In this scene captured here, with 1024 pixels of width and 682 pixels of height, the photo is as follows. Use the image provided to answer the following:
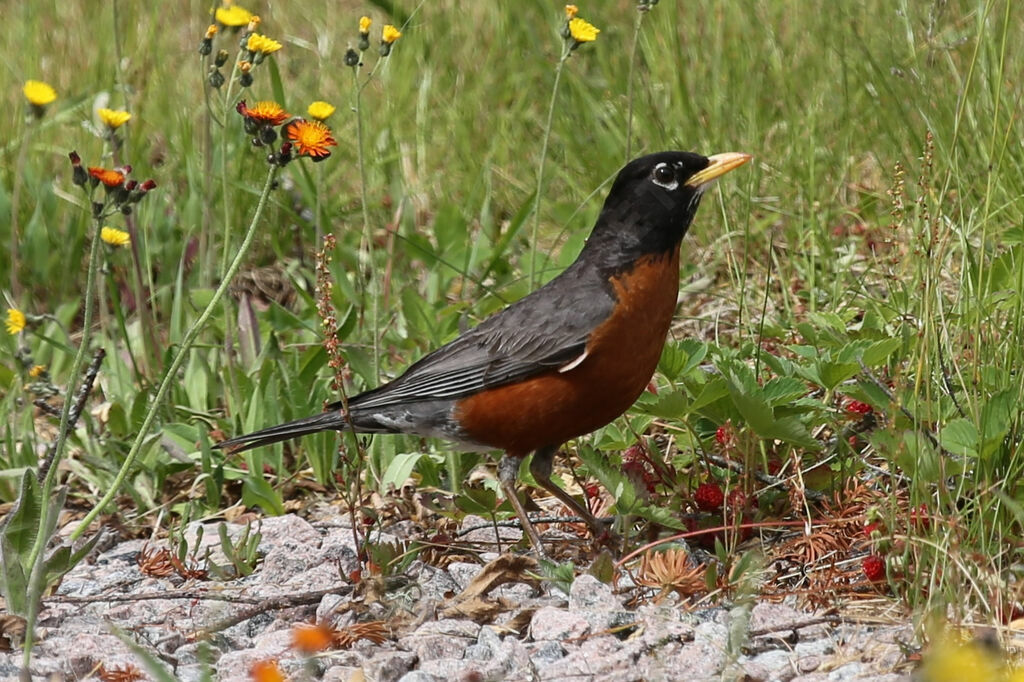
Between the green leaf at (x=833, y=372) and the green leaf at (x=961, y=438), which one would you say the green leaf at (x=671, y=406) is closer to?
the green leaf at (x=833, y=372)

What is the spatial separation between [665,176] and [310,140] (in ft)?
4.21

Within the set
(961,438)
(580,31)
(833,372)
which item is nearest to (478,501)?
(833,372)

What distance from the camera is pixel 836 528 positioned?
3539 mm

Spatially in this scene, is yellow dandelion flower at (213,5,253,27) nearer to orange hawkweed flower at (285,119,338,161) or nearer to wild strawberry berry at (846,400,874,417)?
orange hawkweed flower at (285,119,338,161)

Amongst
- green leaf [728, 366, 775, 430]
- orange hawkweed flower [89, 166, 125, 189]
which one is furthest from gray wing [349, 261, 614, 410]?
orange hawkweed flower [89, 166, 125, 189]

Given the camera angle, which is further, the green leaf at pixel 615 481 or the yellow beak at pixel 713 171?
the yellow beak at pixel 713 171

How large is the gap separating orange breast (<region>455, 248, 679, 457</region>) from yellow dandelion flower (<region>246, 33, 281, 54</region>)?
1.16 metres

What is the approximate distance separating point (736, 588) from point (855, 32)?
9.67ft

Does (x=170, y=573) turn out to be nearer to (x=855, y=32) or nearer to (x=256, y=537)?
(x=256, y=537)

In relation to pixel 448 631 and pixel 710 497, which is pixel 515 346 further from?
pixel 448 631

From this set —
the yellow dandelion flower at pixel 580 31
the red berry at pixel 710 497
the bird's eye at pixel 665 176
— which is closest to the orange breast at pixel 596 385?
the bird's eye at pixel 665 176

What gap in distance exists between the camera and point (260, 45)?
3.78 m

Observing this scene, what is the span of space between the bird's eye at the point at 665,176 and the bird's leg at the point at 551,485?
0.86 metres

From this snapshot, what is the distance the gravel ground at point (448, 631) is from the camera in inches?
115
